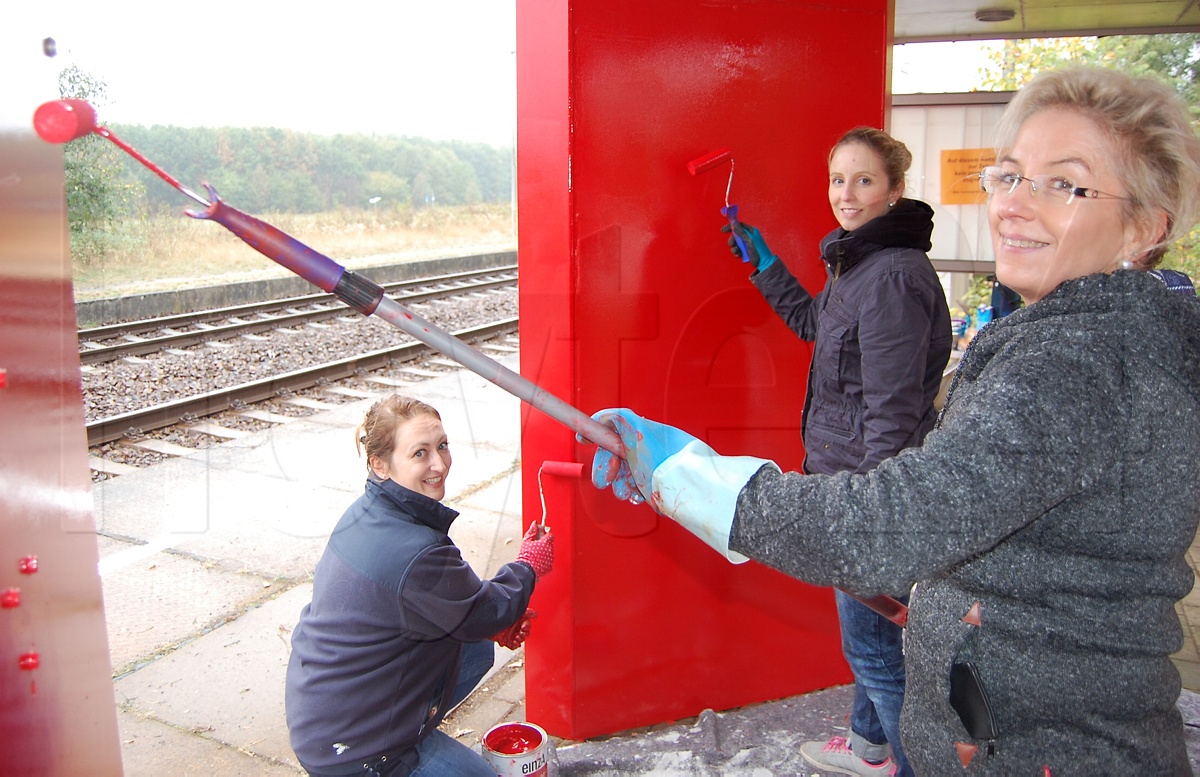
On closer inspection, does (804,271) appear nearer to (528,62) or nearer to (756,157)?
(756,157)

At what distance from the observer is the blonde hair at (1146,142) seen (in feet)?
3.97

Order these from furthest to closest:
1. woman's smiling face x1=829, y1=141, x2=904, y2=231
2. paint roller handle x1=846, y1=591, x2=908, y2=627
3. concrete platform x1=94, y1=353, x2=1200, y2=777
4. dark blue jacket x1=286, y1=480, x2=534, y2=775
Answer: concrete platform x1=94, y1=353, x2=1200, y2=777 < woman's smiling face x1=829, y1=141, x2=904, y2=231 < dark blue jacket x1=286, y1=480, x2=534, y2=775 < paint roller handle x1=846, y1=591, x2=908, y2=627

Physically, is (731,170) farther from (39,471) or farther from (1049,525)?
(39,471)

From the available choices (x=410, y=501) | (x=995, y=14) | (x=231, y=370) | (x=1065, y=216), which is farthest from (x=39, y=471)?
(x=231, y=370)

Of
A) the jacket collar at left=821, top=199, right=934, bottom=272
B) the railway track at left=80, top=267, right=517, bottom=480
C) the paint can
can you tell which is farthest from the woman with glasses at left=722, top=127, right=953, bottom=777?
the railway track at left=80, top=267, right=517, bottom=480

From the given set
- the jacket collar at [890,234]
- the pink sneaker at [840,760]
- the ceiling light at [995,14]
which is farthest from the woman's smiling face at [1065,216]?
the ceiling light at [995,14]

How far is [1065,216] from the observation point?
48.0 inches

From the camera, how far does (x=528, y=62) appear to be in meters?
2.64

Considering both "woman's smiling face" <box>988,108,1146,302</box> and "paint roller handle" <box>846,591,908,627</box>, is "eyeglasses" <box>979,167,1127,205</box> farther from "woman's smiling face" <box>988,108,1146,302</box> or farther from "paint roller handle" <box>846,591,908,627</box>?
"paint roller handle" <box>846,591,908,627</box>

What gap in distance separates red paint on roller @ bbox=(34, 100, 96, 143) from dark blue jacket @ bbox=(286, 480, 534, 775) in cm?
112

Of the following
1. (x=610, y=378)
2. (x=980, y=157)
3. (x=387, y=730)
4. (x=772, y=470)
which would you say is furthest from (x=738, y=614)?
(x=980, y=157)

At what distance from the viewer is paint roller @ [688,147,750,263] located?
8.93 feet

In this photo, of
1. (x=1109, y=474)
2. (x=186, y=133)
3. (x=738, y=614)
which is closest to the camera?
(x=1109, y=474)

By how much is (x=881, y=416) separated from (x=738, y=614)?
1.14 m
